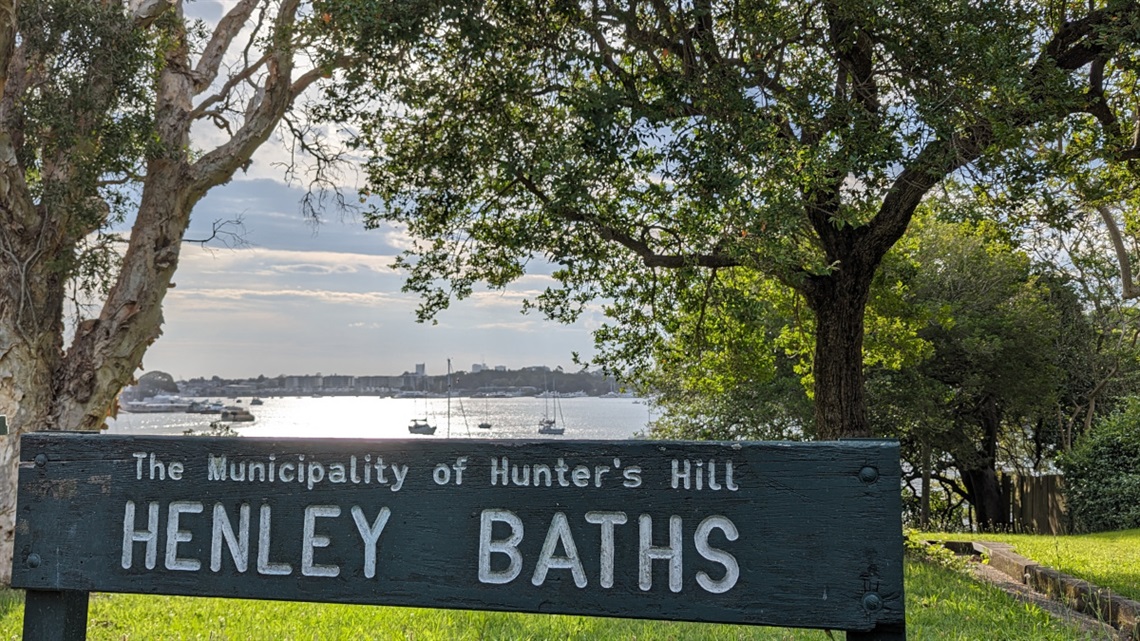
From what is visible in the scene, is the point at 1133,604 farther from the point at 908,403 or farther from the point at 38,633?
the point at 908,403

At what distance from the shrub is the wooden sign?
16.8 m

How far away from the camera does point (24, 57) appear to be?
10.3m

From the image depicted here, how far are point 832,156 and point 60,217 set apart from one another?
8.74 meters

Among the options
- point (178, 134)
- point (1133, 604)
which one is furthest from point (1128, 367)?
point (178, 134)

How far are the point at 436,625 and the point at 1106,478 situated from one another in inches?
656

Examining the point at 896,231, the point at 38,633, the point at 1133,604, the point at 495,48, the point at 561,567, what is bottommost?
the point at 1133,604

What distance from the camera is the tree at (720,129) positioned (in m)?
7.53

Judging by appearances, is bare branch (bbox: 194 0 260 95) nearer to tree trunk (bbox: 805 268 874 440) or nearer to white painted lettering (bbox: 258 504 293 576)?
tree trunk (bbox: 805 268 874 440)

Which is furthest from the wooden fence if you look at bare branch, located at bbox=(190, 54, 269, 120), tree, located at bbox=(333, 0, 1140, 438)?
bare branch, located at bbox=(190, 54, 269, 120)

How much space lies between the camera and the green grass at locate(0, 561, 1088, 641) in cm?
515

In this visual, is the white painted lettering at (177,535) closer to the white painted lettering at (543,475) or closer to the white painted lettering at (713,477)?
the white painted lettering at (543,475)

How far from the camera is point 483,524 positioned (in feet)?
8.84

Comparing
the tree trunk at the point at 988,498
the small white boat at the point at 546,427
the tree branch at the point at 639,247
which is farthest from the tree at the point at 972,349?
the small white boat at the point at 546,427

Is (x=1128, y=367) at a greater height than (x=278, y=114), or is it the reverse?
(x=278, y=114)
